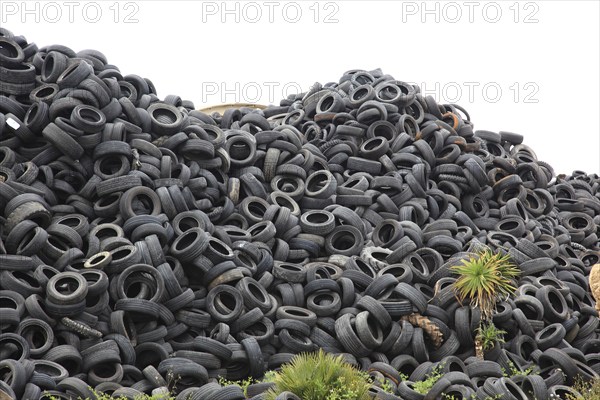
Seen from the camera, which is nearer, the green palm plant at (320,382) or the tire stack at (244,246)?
the green palm plant at (320,382)

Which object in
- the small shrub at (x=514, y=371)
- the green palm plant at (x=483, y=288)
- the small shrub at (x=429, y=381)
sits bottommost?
the small shrub at (x=514, y=371)

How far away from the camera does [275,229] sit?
60.4 feet

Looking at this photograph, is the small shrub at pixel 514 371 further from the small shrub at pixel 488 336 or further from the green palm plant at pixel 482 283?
the green palm plant at pixel 482 283

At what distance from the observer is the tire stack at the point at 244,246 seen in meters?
14.8

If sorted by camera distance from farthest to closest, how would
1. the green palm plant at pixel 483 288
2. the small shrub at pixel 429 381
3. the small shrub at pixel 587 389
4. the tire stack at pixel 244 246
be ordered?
the green palm plant at pixel 483 288 < the tire stack at pixel 244 246 < the small shrub at pixel 429 381 < the small shrub at pixel 587 389

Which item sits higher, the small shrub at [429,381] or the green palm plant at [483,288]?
the green palm plant at [483,288]

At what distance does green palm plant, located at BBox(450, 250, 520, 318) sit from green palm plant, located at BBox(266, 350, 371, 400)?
4646 mm

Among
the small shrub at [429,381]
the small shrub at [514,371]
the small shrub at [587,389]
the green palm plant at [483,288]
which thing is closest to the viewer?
the small shrub at [587,389]

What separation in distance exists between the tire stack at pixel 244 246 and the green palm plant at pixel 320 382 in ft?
4.62

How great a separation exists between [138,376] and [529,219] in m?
11.2

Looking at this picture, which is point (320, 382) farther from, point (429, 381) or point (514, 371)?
point (514, 371)

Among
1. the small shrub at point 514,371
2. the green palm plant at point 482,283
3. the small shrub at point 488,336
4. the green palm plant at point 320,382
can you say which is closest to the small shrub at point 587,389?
the small shrub at point 514,371

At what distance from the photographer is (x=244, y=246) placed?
687 inches

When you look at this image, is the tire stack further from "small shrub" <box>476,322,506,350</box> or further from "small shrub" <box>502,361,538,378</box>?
"small shrub" <box>476,322,506,350</box>
